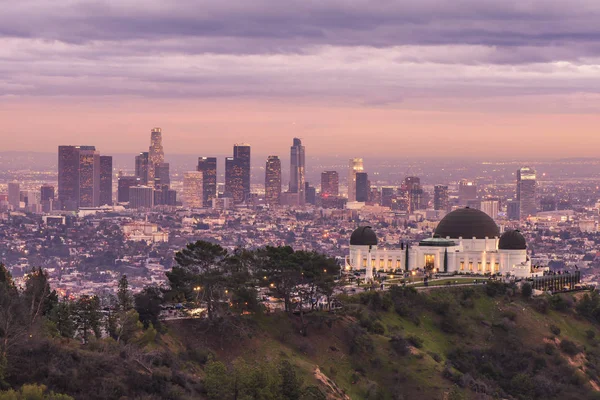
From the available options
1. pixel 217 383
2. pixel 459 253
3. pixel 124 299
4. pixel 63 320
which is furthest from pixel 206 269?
pixel 459 253

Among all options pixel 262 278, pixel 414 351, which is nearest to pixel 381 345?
pixel 414 351

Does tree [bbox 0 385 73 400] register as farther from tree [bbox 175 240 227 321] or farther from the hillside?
Result: tree [bbox 175 240 227 321]

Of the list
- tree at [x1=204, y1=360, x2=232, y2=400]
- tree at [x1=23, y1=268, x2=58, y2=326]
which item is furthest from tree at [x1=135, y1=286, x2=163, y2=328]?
tree at [x1=204, y1=360, x2=232, y2=400]

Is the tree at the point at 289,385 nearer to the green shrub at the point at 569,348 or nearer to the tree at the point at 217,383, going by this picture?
the tree at the point at 217,383

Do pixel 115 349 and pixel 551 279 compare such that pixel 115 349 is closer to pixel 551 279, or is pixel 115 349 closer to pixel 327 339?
pixel 327 339

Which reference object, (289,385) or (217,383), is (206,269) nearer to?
(289,385)
